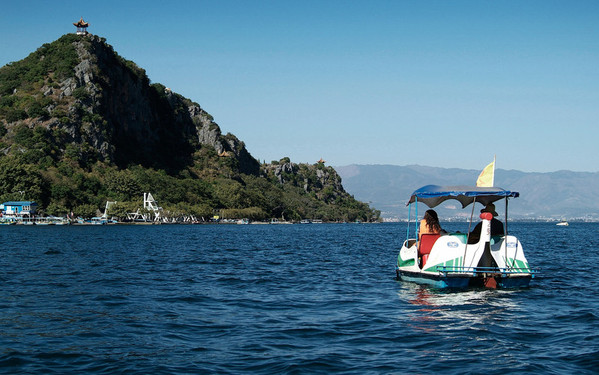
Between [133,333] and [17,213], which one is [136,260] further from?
[17,213]

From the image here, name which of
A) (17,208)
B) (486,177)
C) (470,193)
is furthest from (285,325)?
(17,208)

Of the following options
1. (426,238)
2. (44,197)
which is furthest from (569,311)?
(44,197)

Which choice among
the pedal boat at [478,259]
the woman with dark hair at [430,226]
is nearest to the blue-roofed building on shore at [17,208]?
the woman with dark hair at [430,226]

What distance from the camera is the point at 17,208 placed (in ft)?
570

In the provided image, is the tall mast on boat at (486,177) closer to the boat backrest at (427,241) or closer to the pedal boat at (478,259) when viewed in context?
the pedal boat at (478,259)

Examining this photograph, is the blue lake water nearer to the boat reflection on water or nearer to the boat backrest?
the boat reflection on water

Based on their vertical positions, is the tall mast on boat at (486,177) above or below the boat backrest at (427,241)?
above

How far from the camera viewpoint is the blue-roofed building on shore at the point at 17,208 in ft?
566

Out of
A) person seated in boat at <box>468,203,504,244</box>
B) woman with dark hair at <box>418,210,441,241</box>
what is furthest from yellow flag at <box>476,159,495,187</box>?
woman with dark hair at <box>418,210,441,241</box>

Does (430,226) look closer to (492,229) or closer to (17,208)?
(492,229)

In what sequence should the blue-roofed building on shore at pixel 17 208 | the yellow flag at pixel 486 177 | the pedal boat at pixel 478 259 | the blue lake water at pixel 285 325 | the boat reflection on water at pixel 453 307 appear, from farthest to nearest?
the blue-roofed building on shore at pixel 17 208
the yellow flag at pixel 486 177
the pedal boat at pixel 478 259
the boat reflection on water at pixel 453 307
the blue lake water at pixel 285 325

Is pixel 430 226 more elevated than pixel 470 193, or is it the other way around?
pixel 470 193

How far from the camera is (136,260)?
156 feet

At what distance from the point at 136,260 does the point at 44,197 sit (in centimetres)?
15636
